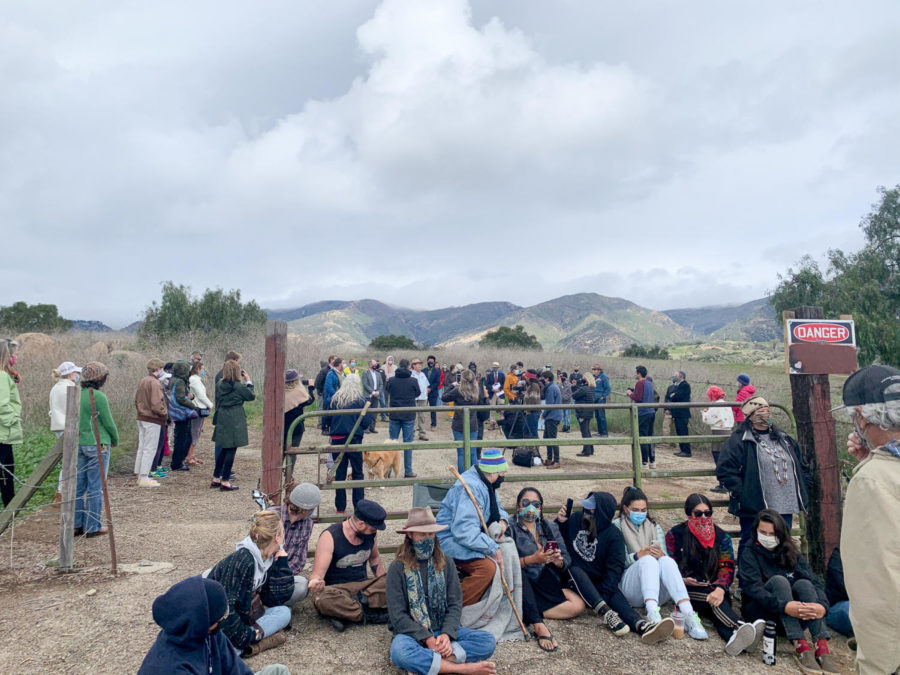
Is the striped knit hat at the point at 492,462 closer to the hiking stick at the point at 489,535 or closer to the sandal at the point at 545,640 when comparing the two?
the hiking stick at the point at 489,535

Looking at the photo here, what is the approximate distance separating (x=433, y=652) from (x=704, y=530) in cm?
278

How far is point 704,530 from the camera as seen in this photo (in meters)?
5.14

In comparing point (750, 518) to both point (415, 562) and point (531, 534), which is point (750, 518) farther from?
point (415, 562)

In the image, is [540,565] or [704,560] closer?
[540,565]

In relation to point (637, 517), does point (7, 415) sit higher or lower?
higher

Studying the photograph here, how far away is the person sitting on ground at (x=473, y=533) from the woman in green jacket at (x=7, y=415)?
5377 millimetres

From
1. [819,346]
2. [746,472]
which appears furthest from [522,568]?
[819,346]

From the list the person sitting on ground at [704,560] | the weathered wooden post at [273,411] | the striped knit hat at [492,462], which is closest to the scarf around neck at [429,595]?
the striped knit hat at [492,462]

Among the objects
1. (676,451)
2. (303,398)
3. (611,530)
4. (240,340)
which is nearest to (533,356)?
(240,340)

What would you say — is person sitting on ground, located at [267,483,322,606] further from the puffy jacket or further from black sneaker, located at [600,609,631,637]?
the puffy jacket

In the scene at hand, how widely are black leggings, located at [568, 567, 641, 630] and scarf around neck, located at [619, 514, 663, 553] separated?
1.40ft

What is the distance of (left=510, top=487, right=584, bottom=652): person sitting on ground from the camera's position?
15.9 ft

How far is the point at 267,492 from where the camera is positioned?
17.4 feet

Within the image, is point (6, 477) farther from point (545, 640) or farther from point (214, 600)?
point (545, 640)
